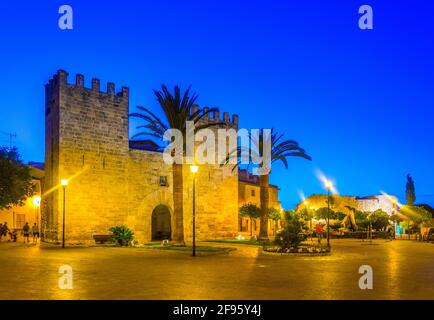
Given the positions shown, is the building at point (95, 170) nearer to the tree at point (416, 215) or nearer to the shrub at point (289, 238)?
the shrub at point (289, 238)

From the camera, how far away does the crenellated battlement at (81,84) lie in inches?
1094

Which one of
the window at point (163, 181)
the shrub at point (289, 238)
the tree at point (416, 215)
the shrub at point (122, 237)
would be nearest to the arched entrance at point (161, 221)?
the window at point (163, 181)

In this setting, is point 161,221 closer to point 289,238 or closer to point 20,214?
point 20,214

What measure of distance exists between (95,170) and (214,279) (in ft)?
60.3

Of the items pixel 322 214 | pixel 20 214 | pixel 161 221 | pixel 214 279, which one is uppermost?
pixel 20 214

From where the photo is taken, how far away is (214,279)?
39.8ft

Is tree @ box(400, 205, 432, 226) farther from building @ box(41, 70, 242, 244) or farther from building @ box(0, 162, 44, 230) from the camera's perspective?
building @ box(0, 162, 44, 230)

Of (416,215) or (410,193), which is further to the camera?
(410,193)

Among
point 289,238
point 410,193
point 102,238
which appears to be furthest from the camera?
point 410,193

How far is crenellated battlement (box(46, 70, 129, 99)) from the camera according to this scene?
91.1 feet

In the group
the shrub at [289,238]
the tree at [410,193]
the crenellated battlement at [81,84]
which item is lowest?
the shrub at [289,238]

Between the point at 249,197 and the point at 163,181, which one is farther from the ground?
the point at 163,181

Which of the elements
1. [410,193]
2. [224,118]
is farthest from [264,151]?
[410,193]

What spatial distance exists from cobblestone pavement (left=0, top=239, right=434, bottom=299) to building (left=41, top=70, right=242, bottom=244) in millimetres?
10389
